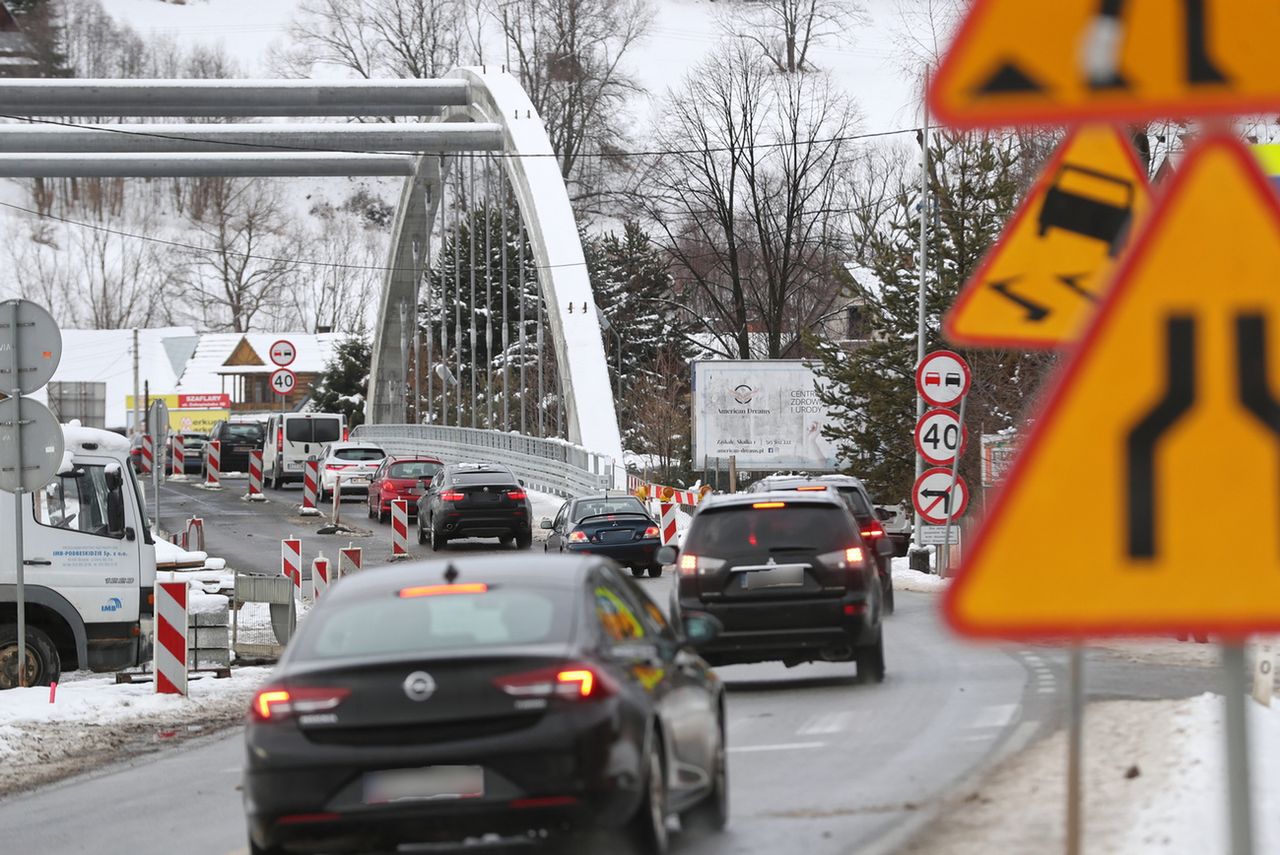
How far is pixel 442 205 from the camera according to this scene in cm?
6462

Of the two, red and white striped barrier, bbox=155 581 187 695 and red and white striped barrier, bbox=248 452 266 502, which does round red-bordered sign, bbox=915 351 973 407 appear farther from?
red and white striped barrier, bbox=248 452 266 502

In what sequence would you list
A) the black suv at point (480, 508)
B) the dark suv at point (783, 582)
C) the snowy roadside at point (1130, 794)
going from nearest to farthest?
1. the snowy roadside at point (1130, 794)
2. the dark suv at point (783, 582)
3. the black suv at point (480, 508)

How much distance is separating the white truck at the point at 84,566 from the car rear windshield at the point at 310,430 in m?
42.2

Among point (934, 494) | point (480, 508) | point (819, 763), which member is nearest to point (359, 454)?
point (480, 508)

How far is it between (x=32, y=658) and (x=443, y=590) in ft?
34.2

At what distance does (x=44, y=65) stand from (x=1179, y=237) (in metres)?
134

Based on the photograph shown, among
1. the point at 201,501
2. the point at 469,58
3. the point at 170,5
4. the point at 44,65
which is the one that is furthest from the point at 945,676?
the point at 170,5

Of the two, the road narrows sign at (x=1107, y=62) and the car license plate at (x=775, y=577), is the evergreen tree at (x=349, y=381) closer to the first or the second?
the car license plate at (x=775, y=577)

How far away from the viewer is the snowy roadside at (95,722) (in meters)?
13.7

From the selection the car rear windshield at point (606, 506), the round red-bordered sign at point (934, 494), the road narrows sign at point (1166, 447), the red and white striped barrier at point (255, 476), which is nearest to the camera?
the road narrows sign at point (1166, 447)

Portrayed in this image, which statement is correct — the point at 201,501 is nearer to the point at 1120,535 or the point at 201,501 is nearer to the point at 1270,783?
the point at 1270,783

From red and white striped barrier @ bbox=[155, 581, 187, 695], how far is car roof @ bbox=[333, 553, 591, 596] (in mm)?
8303

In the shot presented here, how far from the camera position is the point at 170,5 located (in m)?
181

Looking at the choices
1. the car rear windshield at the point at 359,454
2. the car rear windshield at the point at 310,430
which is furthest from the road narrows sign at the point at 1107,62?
the car rear windshield at the point at 310,430
